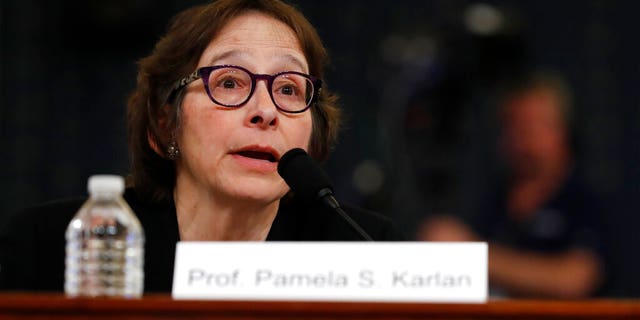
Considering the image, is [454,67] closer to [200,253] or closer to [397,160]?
[397,160]

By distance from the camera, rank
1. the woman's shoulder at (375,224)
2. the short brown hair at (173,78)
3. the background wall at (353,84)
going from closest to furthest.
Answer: the short brown hair at (173,78) < the woman's shoulder at (375,224) < the background wall at (353,84)

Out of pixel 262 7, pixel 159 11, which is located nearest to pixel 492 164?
pixel 159 11

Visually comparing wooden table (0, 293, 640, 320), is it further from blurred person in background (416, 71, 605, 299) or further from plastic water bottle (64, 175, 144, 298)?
blurred person in background (416, 71, 605, 299)

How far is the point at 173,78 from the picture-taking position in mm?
2219

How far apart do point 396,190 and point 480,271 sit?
2225 millimetres

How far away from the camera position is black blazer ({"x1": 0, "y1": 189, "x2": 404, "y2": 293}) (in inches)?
82.5

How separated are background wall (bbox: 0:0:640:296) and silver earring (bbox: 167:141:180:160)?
1822 millimetres

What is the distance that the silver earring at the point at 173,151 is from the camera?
2203 millimetres

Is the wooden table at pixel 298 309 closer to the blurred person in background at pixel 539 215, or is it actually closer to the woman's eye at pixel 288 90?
the woman's eye at pixel 288 90

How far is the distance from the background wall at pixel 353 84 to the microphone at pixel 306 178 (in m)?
2.10

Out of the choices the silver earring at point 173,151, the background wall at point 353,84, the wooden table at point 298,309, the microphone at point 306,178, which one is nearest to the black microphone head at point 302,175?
the microphone at point 306,178

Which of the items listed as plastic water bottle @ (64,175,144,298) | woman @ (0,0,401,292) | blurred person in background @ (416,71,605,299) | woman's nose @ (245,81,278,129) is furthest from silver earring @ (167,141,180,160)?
blurred person in background @ (416,71,605,299)

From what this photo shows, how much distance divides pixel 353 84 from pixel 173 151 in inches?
86.7

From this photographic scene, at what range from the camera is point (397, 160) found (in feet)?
12.0
